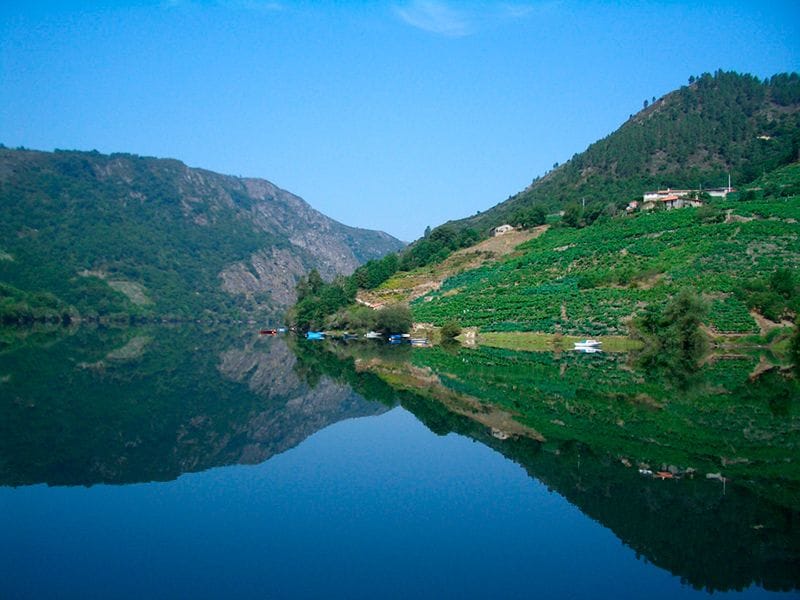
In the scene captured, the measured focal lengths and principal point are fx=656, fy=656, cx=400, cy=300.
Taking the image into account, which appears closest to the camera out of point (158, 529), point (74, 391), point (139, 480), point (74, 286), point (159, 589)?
point (159, 589)

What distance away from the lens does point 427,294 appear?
85875mm

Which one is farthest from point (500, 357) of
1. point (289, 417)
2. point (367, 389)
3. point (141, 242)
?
point (141, 242)

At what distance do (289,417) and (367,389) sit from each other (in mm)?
8067

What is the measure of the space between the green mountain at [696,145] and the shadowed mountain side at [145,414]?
2944 inches

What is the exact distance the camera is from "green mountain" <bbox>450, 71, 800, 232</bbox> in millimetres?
109625

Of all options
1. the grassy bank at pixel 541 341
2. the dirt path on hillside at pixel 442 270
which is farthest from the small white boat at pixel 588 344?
the dirt path on hillside at pixel 442 270

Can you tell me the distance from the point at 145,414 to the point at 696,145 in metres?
116

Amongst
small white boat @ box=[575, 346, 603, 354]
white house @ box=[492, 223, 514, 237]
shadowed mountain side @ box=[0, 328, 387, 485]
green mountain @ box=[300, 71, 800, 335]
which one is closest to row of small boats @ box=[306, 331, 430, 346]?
green mountain @ box=[300, 71, 800, 335]

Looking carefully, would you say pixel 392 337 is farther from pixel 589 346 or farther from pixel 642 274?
pixel 642 274

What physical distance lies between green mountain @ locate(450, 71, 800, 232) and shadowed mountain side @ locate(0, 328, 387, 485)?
7477cm

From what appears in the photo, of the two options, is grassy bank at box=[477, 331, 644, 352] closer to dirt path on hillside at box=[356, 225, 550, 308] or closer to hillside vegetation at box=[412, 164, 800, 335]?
hillside vegetation at box=[412, 164, 800, 335]

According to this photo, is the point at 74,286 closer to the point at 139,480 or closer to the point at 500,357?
the point at 500,357

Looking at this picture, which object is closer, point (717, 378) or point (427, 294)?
point (717, 378)

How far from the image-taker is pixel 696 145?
118625mm
